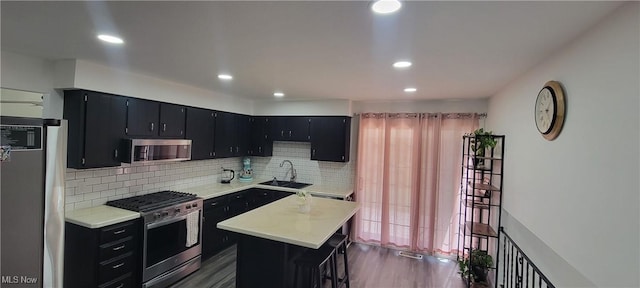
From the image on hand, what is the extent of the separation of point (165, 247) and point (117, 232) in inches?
24.3

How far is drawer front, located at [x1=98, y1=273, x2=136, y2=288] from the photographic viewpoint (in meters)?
2.80

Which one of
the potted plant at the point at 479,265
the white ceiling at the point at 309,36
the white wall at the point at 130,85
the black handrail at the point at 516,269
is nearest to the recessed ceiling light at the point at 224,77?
the white ceiling at the point at 309,36

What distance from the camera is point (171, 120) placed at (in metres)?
3.79

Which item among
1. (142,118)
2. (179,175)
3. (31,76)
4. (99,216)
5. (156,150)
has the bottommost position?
(99,216)

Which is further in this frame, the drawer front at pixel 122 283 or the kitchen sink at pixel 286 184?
the kitchen sink at pixel 286 184

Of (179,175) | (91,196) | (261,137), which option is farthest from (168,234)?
(261,137)

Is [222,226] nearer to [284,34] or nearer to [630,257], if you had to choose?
[284,34]

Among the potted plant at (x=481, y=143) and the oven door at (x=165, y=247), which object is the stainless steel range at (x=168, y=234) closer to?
the oven door at (x=165, y=247)

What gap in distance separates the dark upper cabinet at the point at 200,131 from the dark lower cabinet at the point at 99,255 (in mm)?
1435

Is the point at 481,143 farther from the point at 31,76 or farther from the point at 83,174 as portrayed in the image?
the point at 31,76

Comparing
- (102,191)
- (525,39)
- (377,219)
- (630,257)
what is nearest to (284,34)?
(525,39)

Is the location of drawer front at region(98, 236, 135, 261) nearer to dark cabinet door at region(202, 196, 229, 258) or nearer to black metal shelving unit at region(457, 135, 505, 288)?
dark cabinet door at region(202, 196, 229, 258)

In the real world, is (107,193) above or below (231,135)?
below

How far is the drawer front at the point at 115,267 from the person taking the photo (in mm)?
2738
